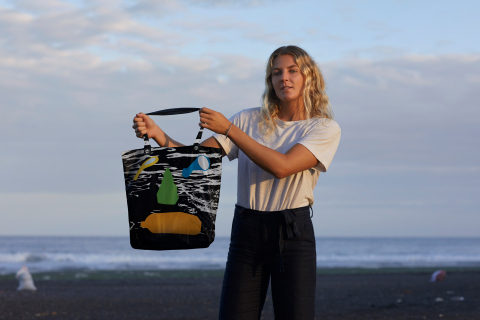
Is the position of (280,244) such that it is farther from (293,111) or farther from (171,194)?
(293,111)

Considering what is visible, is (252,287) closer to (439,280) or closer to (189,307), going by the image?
(189,307)

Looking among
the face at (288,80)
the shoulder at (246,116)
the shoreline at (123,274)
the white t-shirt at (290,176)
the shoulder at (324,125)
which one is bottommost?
the shoreline at (123,274)

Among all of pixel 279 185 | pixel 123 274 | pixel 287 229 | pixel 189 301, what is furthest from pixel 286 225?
pixel 123 274

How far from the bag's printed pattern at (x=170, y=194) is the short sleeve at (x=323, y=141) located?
19.7 inches

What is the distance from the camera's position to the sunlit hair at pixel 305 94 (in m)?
2.70

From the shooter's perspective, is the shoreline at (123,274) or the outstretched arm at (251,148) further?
the shoreline at (123,274)

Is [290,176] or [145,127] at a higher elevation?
[145,127]

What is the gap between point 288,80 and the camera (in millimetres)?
→ 2686

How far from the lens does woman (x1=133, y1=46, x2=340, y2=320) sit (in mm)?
2451

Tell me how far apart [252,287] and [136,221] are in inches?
27.5

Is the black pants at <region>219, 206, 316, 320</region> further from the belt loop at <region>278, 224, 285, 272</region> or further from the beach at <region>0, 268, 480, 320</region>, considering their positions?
the beach at <region>0, 268, 480, 320</region>

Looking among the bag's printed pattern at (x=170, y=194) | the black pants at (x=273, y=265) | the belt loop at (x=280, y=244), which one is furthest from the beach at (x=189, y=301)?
the bag's printed pattern at (x=170, y=194)

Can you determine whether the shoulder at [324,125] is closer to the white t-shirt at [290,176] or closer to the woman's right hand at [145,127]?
the white t-shirt at [290,176]

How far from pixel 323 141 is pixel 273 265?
2.33ft
